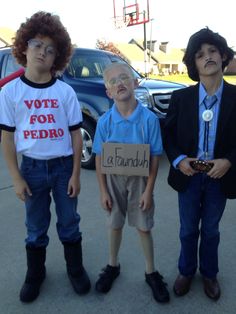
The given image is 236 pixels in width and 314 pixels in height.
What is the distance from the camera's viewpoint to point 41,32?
226 cm

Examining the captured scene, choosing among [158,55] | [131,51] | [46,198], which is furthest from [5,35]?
[46,198]

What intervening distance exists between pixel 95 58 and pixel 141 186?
4493 mm

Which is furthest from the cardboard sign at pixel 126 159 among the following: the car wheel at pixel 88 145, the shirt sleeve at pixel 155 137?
the car wheel at pixel 88 145

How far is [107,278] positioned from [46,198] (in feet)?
2.39

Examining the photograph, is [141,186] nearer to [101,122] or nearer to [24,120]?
[101,122]

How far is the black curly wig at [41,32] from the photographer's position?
226cm

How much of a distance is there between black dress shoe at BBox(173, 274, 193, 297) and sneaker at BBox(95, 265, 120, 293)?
1.47 feet

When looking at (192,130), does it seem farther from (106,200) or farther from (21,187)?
(21,187)

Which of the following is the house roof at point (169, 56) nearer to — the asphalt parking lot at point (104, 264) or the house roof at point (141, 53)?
the house roof at point (141, 53)

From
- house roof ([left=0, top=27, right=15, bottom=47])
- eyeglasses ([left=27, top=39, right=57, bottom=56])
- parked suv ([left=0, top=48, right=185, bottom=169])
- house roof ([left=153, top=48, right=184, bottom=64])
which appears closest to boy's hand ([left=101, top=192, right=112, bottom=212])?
eyeglasses ([left=27, top=39, right=57, bottom=56])

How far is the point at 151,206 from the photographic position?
7.92 ft

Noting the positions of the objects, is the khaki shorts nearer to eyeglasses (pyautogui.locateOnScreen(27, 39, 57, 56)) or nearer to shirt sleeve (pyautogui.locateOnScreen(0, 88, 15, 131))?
shirt sleeve (pyautogui.locateOnScreen(0, 88, 15, 131))

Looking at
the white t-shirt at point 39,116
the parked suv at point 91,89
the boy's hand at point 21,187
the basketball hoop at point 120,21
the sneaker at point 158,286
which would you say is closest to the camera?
the white t-shirt at point 39,116

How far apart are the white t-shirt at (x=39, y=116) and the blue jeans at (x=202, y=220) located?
0.86m
